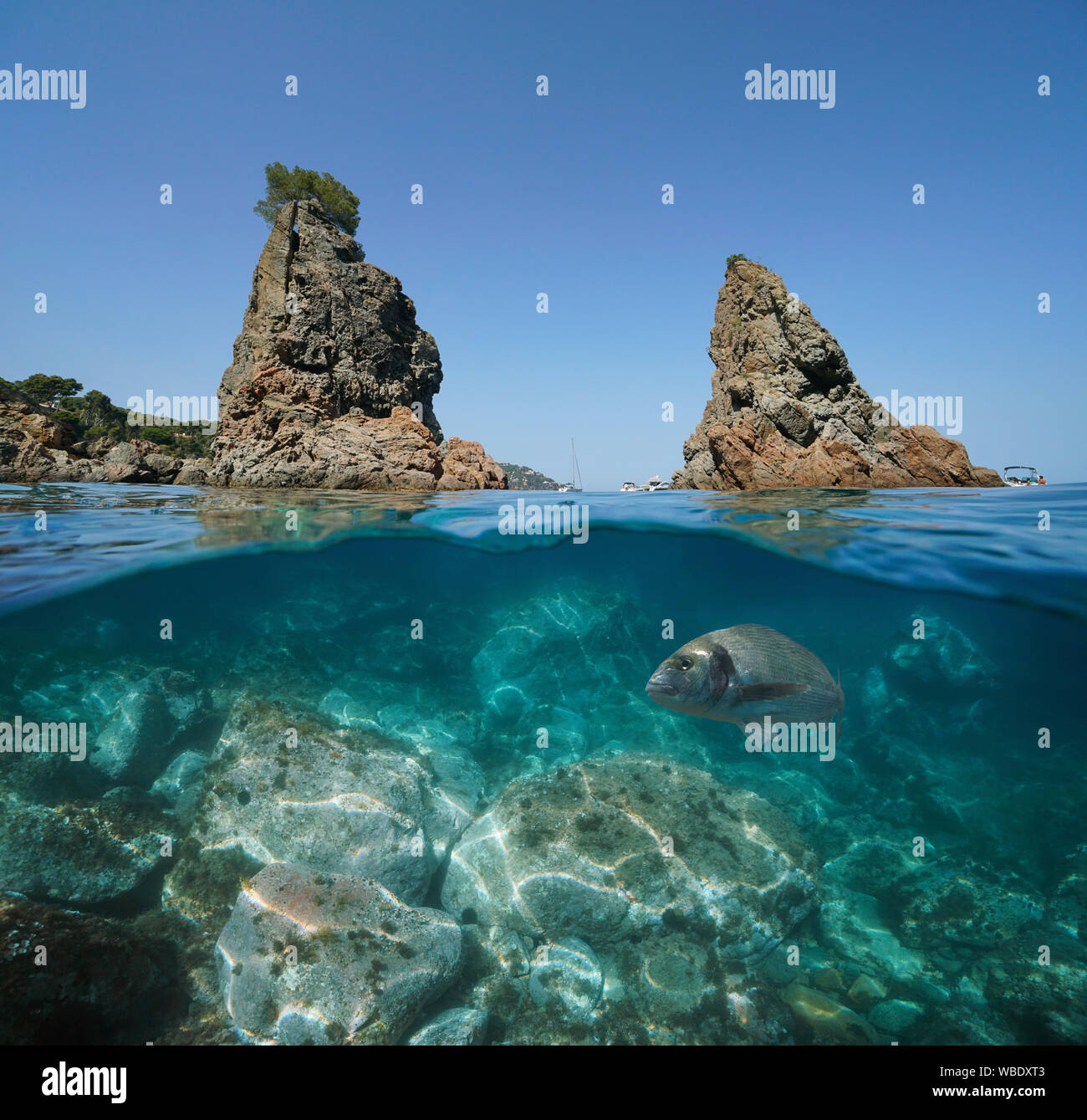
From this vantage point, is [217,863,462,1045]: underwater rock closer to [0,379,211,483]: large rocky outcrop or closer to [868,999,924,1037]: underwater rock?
[868,999,924,1037]: underwater rock

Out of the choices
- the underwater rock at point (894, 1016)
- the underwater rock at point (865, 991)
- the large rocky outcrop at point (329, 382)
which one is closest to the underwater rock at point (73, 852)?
the underwater rock at point (865, 991)

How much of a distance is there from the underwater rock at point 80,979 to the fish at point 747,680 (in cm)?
614

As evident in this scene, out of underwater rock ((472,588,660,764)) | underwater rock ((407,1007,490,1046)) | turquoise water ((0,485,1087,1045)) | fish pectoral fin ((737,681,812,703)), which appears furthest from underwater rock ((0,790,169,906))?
fish pectoral fin ((737,681,812,703))

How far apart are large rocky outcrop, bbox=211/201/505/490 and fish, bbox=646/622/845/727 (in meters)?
15.5

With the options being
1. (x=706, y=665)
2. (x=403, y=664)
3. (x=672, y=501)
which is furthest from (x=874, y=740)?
(x=403, y=664)

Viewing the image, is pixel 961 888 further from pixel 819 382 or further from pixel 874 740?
pixel 819 382

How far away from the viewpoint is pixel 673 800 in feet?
A: 25.5

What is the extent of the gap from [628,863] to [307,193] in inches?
1355

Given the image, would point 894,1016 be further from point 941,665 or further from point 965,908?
point 941,665

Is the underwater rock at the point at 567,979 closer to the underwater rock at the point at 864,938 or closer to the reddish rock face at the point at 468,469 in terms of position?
the underwater rock at the point at 864,938

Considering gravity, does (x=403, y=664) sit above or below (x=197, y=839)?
above

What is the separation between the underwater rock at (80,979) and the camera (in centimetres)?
472

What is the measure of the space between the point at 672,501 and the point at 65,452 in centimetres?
2032

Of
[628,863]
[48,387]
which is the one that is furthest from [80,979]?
[48,387]
